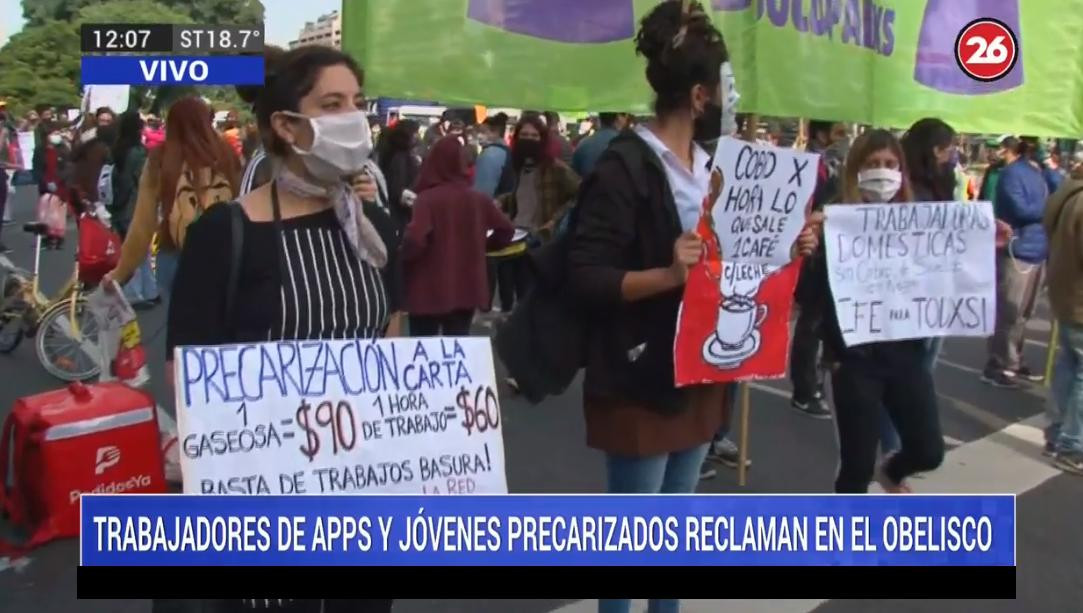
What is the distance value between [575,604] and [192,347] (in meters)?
2.31

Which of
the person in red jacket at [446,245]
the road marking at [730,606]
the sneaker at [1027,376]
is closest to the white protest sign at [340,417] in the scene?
the road marking at [730,606]

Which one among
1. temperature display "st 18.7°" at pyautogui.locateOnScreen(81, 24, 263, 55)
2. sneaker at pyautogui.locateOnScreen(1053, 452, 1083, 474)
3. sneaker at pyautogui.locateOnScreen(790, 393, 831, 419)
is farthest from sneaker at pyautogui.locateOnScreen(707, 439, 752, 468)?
temperature display "st 18.7°" at pyautogui.locateOnScreen(81, 24, 263, 55)

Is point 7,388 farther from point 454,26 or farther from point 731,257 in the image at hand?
point 731,257

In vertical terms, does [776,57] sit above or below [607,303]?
above

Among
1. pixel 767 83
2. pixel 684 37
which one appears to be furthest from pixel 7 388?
pixel 684 37

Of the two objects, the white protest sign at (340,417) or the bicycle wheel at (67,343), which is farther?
the bicycle wheel at (67,343)

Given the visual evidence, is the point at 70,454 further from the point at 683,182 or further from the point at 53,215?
the point at 53,215

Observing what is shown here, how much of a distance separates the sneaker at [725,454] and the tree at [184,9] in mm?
70665

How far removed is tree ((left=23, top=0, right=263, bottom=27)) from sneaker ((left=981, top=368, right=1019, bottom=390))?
69237mm

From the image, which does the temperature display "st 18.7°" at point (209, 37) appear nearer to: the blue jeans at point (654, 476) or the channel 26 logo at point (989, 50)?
the channel 26 logo at point (989, 50)

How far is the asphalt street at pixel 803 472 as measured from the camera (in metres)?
4.15

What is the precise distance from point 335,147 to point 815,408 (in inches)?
205

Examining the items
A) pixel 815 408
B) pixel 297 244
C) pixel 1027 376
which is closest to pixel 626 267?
pixel 297 244

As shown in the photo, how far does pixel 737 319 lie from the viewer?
3.26 meters
